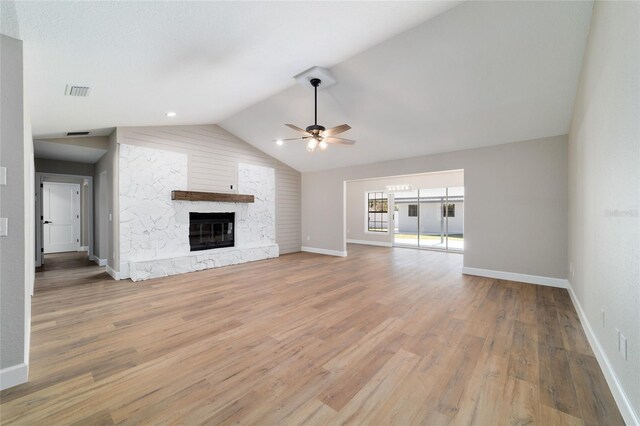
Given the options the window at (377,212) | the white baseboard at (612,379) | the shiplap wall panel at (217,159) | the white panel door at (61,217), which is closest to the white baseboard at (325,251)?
the shiplap wall panel at (217,159)

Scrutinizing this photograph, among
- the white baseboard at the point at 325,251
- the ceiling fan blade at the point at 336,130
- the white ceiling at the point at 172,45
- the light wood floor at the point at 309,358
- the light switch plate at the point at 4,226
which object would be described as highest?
the white ceiling at the point at 172,45

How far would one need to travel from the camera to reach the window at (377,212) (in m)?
9.84

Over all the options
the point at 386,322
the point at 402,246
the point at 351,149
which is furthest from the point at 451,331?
the point at 402,246

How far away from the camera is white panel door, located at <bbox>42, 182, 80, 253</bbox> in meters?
7.87

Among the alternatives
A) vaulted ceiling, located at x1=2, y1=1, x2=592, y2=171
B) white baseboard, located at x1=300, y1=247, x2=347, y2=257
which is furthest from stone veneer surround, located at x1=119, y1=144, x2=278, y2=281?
white baseboard, located at x1=300, y1=247, x2=347, y2=257

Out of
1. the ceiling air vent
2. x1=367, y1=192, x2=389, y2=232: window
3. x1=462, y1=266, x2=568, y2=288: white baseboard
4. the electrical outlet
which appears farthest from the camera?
x1=367, y1=192, x2=389, y2=232: window

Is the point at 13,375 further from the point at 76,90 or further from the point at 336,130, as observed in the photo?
the point at 336,130

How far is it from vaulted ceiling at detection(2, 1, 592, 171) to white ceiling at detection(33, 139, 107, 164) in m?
0.63

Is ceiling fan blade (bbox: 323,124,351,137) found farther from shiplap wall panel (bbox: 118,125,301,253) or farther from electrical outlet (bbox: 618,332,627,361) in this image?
shiplap wall panel (bbox: 118,125,301,253)

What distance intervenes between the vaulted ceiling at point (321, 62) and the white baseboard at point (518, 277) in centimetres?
245

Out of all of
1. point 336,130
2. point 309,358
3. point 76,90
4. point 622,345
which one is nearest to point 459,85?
point 336,130

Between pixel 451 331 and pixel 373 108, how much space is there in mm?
3583

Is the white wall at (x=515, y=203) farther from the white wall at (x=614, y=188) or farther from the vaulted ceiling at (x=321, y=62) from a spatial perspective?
the white wall at (x=614, y=188)

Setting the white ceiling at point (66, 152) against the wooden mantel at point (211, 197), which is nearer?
the white ceiling at point (66, 152)
